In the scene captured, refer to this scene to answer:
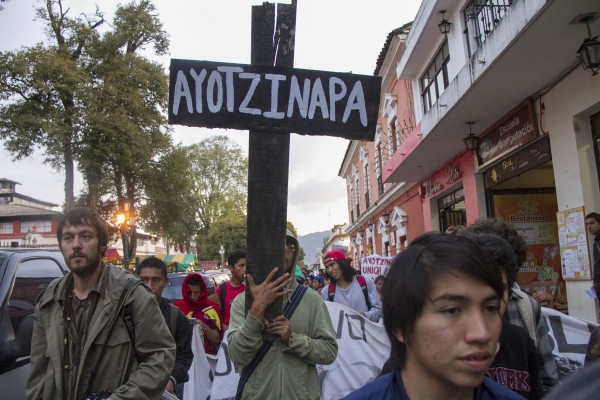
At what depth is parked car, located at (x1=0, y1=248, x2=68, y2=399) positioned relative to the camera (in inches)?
128

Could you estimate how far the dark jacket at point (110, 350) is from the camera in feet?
7.29

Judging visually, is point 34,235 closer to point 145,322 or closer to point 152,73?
point 152,73

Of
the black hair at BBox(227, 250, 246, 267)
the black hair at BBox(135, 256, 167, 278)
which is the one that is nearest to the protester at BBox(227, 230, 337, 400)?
the black hair at BBox(135, 256, 167, 278)

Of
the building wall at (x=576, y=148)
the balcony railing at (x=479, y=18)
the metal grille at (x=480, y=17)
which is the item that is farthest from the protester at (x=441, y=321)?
the balcony railing at (x=479, y=18)

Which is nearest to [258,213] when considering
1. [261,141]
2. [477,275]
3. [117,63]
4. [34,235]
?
[261,141]

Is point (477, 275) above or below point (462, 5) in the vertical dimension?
below

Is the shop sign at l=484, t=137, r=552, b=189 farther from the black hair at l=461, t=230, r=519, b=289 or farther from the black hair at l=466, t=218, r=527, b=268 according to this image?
the black hair at l=461, t=230, r=519, b=289

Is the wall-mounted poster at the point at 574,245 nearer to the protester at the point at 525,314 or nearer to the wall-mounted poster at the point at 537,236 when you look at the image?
the wall-mounted poster at the point at 537,236

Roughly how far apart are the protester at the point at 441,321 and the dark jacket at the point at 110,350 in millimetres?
1214

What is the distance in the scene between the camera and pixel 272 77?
7.89ft

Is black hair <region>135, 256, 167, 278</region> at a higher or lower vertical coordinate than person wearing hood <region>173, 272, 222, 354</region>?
higher

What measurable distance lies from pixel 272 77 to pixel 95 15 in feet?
92.3

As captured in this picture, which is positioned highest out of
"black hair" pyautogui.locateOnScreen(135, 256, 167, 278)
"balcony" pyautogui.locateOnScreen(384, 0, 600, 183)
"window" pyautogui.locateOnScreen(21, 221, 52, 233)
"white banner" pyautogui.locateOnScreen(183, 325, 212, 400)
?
"window" pyautogui.locateOnScreen(21, 221, 52, 233)

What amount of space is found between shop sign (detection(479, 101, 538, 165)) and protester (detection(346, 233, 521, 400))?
810 cm
